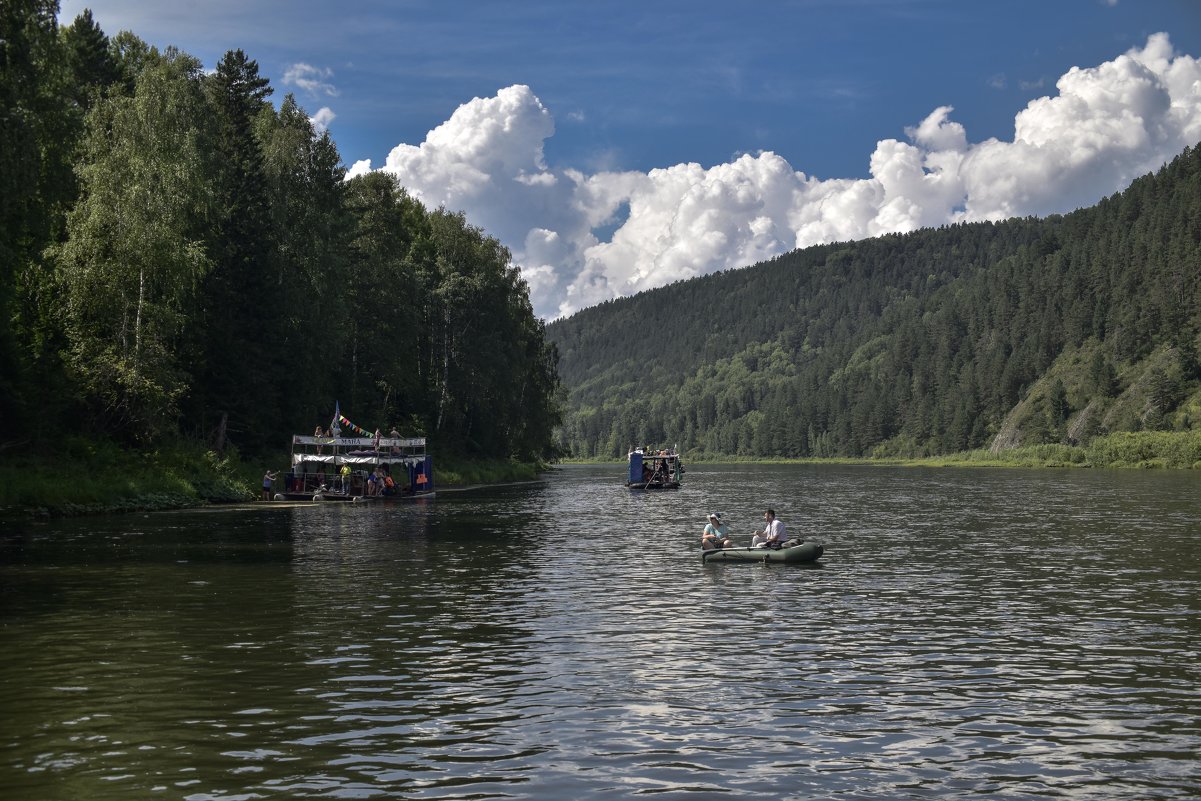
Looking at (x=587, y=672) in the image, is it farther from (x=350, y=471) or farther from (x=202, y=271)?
(x=350, y=471)

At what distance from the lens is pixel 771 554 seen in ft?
126

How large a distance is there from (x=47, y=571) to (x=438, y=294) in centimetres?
6912

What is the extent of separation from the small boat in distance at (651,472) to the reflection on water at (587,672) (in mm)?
59700

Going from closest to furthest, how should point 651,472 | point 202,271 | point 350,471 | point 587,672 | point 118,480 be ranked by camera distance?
point 587,672 → point 118,480 → point 202,271 → point 350,471 → point 651,472

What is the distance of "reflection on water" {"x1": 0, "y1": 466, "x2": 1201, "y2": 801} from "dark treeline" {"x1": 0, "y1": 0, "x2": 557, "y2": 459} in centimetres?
1585

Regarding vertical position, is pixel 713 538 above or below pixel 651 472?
below

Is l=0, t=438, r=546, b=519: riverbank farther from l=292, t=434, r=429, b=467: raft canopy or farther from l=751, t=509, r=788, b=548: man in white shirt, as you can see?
l=751, t=509, r=788, b=548: man in white shirt

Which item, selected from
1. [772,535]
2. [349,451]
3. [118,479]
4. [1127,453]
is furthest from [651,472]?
[1127,453]

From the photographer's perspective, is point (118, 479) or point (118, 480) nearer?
point (118, 480)

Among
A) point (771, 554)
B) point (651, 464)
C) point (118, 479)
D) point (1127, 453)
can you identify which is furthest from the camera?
point (1127, 453)

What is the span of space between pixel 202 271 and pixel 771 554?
36.8 metres

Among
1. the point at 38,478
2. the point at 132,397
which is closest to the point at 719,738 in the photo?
the point at 38,478

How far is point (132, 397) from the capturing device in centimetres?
5784

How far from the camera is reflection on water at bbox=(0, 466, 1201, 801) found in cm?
1423
